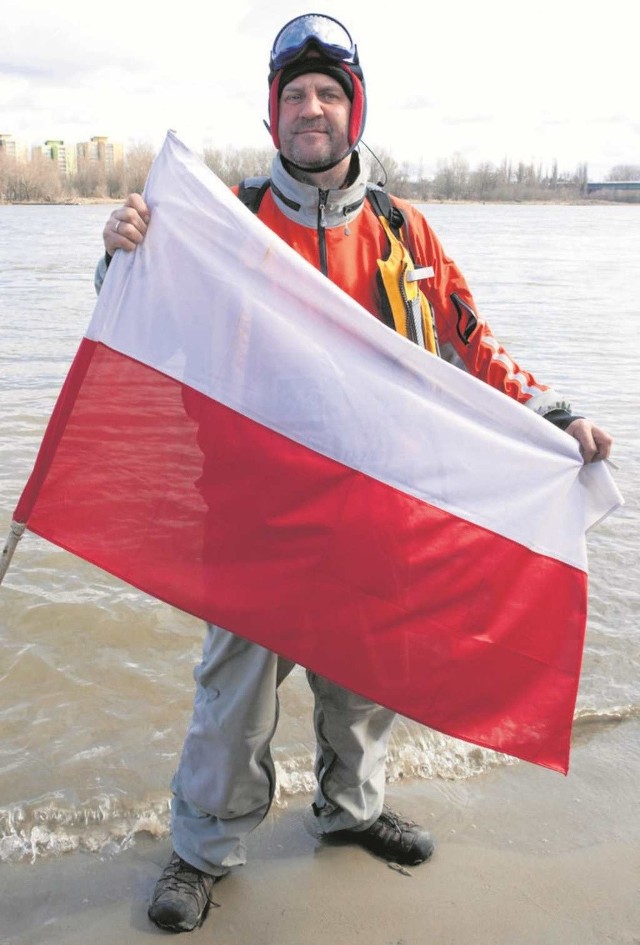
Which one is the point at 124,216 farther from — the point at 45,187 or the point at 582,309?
the point at 45,187

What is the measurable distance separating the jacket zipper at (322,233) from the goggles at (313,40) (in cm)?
39

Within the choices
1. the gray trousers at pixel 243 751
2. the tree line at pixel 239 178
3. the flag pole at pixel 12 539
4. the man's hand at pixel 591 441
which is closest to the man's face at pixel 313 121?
the man's hand at pixel 591 441

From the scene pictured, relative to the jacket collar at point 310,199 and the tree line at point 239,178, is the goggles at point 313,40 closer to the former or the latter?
the jacket collar at point 310,199

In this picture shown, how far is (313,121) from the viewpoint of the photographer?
2.62 meters

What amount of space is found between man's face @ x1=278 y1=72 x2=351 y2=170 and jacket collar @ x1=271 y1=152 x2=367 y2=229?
58 millimetres

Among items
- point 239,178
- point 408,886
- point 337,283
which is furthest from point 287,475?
point 239,178

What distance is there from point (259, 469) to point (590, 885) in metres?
1.62

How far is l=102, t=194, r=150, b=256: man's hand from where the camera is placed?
2.51 m

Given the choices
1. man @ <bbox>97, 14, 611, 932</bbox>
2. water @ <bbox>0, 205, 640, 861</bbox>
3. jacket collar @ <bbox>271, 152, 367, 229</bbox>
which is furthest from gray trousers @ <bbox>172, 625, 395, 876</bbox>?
jacket collar @ <bbox>271, 152, 367, 229</bbox>

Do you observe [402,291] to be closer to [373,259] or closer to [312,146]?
[373,259]

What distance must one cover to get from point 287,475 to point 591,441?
33.2 inches

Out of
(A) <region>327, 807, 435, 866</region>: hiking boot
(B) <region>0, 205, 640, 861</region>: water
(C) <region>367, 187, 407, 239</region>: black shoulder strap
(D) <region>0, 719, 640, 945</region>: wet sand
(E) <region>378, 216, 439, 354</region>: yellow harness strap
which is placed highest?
(C) <region>367, 187, 407, 239</region>: black shoulder strap

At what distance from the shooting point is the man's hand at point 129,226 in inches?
98.7

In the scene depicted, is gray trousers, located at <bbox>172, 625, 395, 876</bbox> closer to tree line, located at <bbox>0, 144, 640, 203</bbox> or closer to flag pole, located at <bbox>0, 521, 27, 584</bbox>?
flag pole, located at <bbox>0, 521, 27, 584</bbox>
